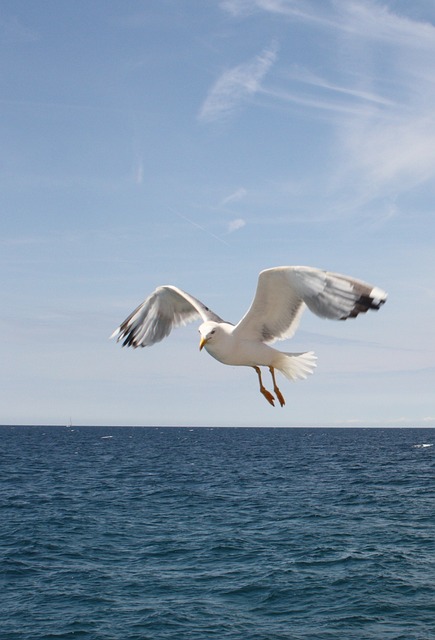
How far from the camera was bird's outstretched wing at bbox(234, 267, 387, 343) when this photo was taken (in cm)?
667

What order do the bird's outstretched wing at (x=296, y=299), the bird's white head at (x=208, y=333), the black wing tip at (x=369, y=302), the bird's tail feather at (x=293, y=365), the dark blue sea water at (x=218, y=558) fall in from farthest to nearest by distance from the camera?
the dark blue sea water at (x=218, y=558) < the bird's tail feather at (x=293, y=365) < the bird's white head at (x=208, y=333) < the bird's outstretched wing at (x=296, y=299) < the black wing tip at (x=369, y=302)

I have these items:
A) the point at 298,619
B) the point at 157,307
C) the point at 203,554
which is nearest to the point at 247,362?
the point at 157,307

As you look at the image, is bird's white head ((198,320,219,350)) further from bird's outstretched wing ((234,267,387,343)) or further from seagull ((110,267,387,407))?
bird's outstretched wing ((234,267,387,343))

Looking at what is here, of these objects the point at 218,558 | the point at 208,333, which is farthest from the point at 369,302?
the point at 218,558

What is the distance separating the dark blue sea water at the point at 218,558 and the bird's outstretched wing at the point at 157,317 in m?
19.8

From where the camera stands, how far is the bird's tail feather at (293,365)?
8.17 metres

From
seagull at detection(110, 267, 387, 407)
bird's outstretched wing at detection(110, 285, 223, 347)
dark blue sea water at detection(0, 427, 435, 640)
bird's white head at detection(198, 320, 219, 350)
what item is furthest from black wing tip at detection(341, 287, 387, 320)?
dark blue sea water at detection(0, 427, 435, 640)

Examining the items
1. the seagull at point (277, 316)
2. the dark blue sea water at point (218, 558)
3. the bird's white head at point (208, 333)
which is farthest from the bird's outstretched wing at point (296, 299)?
the dark blue sea water at point (218, 558)

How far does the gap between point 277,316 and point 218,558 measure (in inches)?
1341

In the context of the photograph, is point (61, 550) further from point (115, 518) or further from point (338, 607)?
point (338, 607)

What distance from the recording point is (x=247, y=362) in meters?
7.55

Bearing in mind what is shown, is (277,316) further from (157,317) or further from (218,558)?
(218,558)

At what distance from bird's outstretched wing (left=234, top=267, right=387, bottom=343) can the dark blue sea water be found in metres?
21.5

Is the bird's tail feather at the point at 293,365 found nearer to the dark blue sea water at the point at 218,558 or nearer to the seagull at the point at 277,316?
the seagull at the point at 277,316
